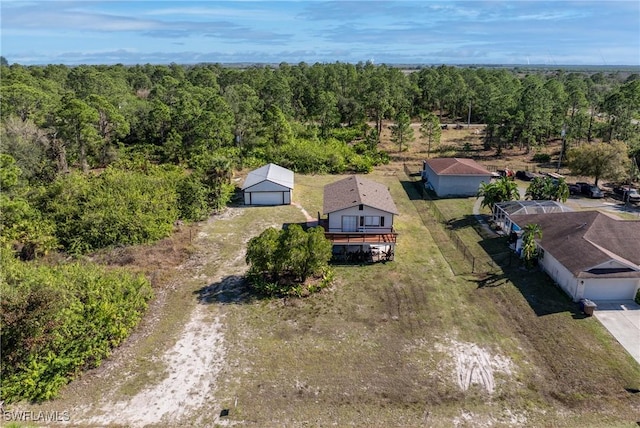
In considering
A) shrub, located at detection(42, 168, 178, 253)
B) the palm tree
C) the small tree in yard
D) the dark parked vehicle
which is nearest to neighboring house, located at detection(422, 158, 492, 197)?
the dark parked vehicle

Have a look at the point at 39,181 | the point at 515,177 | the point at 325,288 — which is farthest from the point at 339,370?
the point at 515,177

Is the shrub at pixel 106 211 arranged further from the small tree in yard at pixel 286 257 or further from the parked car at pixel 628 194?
the parked car at pixel 628 194

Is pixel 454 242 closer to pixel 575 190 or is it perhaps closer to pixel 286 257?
pixel 286 257

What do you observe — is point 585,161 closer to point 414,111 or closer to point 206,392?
point 206,392

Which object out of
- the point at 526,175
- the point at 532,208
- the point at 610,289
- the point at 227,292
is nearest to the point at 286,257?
the point at 227,292

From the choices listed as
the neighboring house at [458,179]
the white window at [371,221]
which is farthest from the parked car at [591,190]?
the white window at [371,221]

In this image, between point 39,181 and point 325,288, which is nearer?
point 325,288
